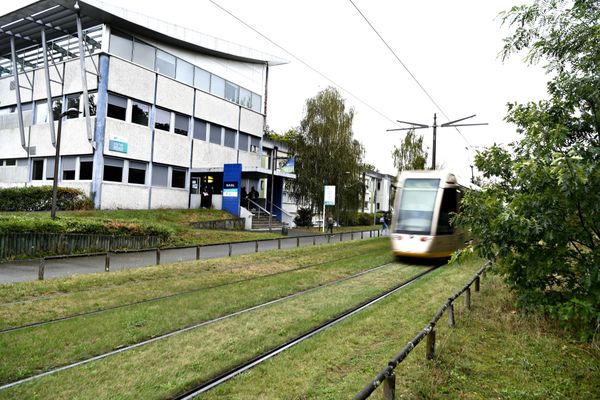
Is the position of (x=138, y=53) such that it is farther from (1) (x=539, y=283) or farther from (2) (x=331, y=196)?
(1) (x=539, y=283)

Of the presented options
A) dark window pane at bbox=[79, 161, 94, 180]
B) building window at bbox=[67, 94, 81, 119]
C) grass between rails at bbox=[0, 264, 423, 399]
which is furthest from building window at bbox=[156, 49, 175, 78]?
grass between rails at bbox=[0, 264, 423, 399]

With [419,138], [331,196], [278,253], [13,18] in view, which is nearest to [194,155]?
[331,196]

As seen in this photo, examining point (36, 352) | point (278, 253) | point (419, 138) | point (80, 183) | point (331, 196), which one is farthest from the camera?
point (419, 138)

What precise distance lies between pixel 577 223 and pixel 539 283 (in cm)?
88

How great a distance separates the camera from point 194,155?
111 feet

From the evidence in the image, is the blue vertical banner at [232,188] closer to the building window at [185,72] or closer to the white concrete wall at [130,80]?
the white concrete wall at [130,80]

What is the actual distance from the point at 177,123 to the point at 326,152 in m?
13.5

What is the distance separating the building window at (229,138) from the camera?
123ft

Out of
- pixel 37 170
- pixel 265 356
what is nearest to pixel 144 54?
pixel 37 170

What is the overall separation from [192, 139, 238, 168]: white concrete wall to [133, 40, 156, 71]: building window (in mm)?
6933

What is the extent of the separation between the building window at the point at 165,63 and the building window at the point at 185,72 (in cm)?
54

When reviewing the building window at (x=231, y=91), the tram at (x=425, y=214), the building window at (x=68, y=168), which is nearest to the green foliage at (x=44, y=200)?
the building window at (x=68, y=168)

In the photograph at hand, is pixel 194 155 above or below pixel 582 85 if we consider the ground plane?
above

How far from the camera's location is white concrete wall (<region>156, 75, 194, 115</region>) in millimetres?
30797
